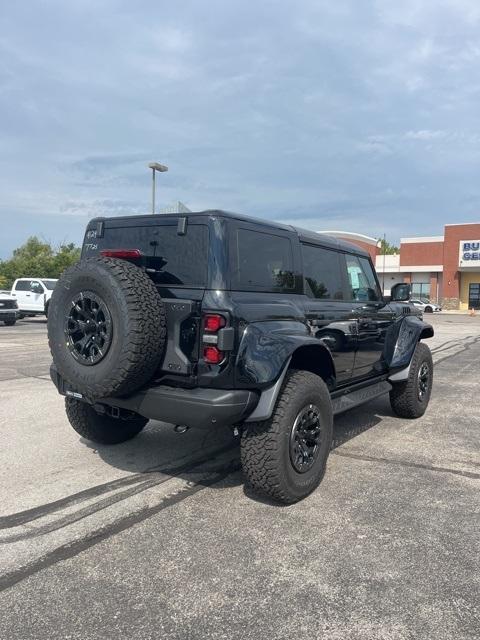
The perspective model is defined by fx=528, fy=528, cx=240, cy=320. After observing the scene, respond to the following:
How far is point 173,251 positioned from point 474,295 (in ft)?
171

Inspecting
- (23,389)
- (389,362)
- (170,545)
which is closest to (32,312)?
(23,389)

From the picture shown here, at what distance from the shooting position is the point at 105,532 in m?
3.20

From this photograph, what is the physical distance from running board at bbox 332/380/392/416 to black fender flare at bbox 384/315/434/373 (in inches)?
10.0

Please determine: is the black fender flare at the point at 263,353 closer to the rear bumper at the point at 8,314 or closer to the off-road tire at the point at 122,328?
the off-road tire at the point at 122,328

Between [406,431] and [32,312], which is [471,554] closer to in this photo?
[406,431]

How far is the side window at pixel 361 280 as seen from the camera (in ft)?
17.4

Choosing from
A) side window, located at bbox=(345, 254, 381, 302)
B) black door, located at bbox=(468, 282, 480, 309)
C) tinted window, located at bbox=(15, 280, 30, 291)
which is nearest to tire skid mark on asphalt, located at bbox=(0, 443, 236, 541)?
side window, located at bbox=(345, 254, 381, 302)

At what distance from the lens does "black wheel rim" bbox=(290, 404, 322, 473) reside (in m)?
3.67

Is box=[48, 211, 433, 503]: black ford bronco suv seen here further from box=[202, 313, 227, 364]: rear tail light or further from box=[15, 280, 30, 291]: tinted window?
box=[15, 280, 30, 291]: tinted window

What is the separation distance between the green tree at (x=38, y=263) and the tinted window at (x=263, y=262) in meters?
35.3

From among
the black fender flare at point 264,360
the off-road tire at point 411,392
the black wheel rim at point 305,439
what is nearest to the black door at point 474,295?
the off-road tire at point 411,392

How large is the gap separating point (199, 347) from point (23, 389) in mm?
5172

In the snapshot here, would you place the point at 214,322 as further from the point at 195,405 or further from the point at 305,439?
the point at 305,439

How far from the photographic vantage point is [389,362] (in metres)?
5.69
